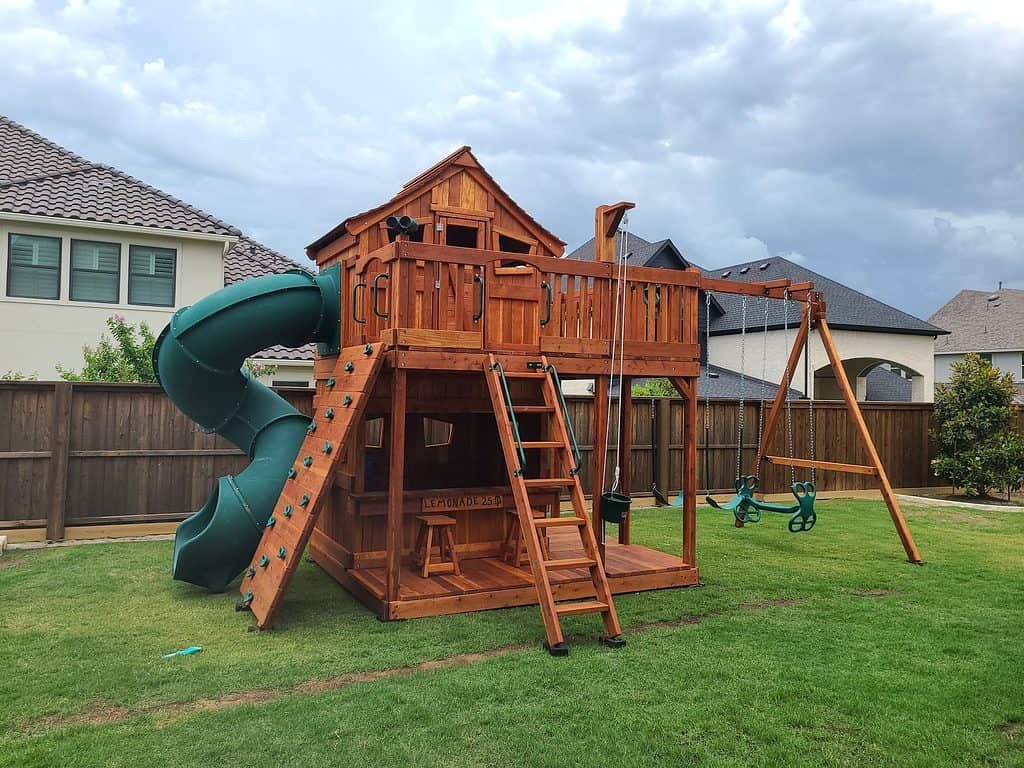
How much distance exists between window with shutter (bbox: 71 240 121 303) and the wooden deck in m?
9.45

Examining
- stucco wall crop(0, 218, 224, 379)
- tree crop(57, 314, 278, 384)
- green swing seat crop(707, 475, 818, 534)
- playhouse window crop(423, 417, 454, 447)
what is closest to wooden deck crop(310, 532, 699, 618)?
green swing seat crop(707, 475, 818, 534)

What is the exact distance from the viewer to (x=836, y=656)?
17.5 ft

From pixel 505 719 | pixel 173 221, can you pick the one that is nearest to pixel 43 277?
pixel 173 221

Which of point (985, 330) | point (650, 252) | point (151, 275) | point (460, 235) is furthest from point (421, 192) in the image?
point (985, 330)

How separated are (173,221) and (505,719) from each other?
1397 centimetres

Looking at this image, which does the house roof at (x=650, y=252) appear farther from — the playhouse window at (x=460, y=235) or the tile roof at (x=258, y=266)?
the playhouse window at (x=460, y=235)

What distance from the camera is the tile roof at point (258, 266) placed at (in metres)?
17.4

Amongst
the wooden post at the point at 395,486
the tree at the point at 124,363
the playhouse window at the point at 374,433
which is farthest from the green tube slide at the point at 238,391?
the tree at the point at 124,363

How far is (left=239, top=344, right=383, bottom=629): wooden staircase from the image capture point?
588 centimetres

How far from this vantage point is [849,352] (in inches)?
906

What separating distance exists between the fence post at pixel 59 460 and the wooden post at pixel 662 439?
9.12 meters

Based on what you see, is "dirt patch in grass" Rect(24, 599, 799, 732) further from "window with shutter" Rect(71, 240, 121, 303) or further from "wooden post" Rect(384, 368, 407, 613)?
"window with shutter" Rect(71, 240, 121, 303)

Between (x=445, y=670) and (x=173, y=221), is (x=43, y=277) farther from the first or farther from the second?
(x=445, y=670)

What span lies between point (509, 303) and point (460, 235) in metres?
2.46
